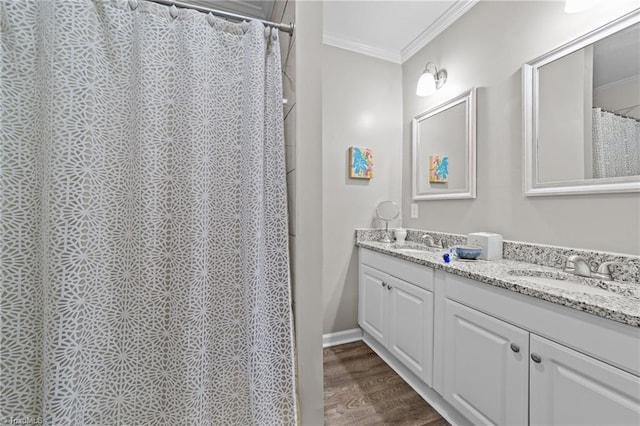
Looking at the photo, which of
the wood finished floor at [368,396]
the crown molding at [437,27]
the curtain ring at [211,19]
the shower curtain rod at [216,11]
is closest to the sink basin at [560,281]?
the wood finished floor at [368,396]

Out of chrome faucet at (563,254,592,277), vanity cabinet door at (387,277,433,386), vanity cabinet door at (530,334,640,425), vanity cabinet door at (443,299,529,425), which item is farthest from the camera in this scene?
vanity cabinet door at (387,277,433,386)

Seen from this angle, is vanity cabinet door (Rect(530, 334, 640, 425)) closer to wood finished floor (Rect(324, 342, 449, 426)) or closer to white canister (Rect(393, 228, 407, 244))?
wood finished floor (Rect(324, 342, 449, 426))

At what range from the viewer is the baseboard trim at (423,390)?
1.33m

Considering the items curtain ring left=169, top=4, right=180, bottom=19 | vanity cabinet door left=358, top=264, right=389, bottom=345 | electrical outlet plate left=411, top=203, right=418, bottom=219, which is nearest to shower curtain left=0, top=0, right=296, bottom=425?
curtain ring left=169, top=4, right=180, bottom=19

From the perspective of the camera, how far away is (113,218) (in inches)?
32.7

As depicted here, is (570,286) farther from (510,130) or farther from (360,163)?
(360,163)

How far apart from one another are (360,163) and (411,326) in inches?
52.9

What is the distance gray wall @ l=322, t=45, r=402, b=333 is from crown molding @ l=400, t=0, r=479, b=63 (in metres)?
0.17

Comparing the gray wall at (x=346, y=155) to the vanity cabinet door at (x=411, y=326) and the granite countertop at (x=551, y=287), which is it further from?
the granite countertop at (x=551, y=287)

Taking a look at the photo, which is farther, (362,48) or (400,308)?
(362,48)

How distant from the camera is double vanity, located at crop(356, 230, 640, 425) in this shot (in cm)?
76

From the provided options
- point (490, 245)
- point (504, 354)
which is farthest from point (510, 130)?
point (504, 354)

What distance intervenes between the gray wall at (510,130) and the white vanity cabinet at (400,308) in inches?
22.6

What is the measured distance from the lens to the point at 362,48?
2.22 meters
